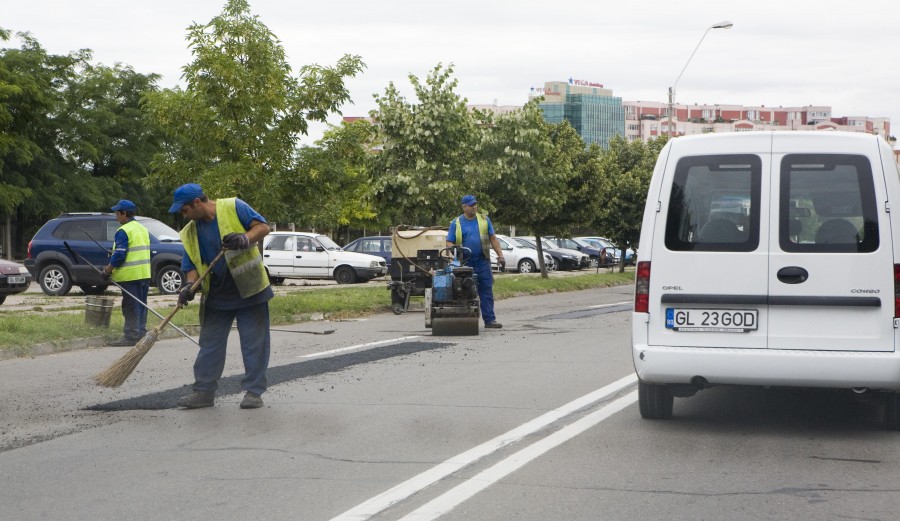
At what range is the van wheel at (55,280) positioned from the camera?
24.5 m

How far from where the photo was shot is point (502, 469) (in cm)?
640

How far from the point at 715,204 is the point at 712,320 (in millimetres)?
764

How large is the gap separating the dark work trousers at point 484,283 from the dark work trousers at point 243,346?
6.81 m

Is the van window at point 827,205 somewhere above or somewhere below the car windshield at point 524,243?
above

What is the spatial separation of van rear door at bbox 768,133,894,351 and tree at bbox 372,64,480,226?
19.4m

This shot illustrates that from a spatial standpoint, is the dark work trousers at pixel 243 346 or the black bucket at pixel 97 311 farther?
the black bucket at pixel 97 311

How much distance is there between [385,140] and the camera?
28.0m

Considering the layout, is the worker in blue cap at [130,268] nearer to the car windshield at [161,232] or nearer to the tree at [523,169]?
the car windshield at [161,232]

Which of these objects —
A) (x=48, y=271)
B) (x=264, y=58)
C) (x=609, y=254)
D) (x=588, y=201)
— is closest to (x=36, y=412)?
(x=264, y=58)

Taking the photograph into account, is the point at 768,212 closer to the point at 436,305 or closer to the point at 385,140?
the point at 436,305

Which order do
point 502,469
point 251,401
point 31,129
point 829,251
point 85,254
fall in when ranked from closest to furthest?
1. point 502,469
2. point 829,251
3. point 251,401
4. point 85,254
5. point 31,129

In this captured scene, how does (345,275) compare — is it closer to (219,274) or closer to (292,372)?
(292,372)

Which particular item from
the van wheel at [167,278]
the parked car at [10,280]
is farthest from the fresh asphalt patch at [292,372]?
the van wheel at [167,278]

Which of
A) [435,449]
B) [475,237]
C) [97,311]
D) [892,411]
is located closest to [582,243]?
[475,237]
